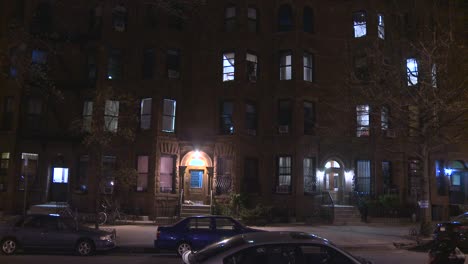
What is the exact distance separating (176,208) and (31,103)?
11134 mm

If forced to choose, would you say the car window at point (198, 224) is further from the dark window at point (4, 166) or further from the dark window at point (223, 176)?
the dark window at point (4, 166)

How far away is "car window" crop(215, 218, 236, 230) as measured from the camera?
48.4ft

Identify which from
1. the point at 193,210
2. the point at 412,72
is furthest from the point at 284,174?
the point at 412,72

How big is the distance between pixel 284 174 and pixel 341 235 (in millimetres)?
7094

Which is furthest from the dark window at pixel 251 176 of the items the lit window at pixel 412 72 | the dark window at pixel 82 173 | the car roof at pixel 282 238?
the car roof at pixel 282 238

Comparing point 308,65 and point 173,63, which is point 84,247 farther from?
point 308,65

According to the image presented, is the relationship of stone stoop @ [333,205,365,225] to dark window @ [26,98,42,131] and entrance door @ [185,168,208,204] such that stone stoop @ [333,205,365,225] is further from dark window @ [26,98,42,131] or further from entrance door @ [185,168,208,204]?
dark window @ [26,98,42,131]

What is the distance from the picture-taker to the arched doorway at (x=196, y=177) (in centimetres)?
2653

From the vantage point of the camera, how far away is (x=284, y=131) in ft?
87.9

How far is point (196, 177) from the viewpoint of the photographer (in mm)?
27000

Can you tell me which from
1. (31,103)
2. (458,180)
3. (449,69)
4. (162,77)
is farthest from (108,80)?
(458,180)

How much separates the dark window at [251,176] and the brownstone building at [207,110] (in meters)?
0.07

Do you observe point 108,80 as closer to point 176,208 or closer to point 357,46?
point 176,208

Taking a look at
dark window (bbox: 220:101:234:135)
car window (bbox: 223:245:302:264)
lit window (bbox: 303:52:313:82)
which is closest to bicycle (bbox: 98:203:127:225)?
dark window (bbox: 220:101:234:135)
